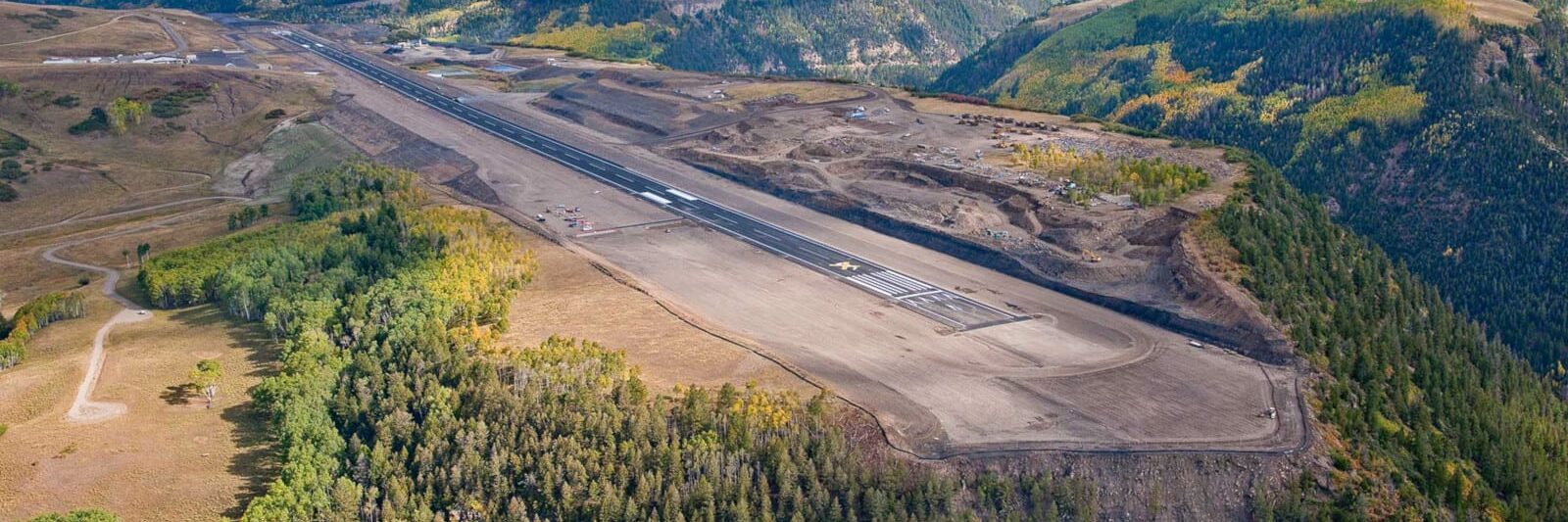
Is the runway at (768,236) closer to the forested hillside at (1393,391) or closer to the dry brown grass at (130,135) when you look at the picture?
the forested hillside at (1393,391)

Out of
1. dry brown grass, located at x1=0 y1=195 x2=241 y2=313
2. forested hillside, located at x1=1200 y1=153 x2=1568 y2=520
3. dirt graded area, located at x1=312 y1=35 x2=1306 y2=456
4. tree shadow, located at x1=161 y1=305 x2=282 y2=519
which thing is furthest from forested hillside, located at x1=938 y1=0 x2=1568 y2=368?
dry brown grass, located at x1=0 y1=195 x2=241 y2=313

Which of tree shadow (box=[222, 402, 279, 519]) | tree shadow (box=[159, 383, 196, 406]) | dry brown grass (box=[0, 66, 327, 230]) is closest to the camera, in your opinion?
tree shadow (box=[222, 402, 279, 519])

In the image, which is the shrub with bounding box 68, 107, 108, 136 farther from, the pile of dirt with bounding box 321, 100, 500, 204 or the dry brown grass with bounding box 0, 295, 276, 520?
the dry brown grass with bounding box 0, 295, 276, 520

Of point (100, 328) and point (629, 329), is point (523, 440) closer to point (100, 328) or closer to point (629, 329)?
point (629, 329)

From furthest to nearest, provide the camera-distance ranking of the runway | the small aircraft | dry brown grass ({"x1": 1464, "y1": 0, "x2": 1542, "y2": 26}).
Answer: dry brown grass ({"x1": 1464, "y1": 0, "x2": 1542, "y2": 26}) → the small aircraft → the runway

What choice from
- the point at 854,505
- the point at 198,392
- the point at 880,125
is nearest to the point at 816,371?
the point at 854,505

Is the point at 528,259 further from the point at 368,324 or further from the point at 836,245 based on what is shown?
the point at 836,245
